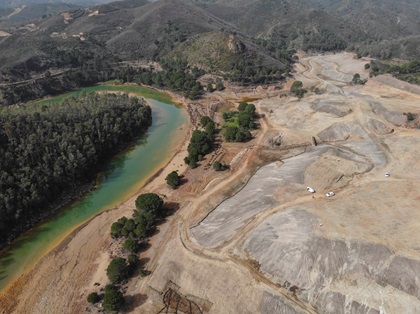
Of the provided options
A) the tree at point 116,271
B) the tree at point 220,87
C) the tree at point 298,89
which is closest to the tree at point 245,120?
the tree at point 298,89

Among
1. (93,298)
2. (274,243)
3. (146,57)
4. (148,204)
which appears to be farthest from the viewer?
(146,57)

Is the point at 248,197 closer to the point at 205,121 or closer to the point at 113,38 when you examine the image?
the point at 205,121

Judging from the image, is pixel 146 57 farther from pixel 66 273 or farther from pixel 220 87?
pixel 66 273

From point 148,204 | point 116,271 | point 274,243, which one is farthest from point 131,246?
point 274,243

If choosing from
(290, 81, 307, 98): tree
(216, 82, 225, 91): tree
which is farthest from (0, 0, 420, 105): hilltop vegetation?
(290, 81, 307, 98): tree

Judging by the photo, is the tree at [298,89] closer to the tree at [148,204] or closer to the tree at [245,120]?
the tree at [245,120]

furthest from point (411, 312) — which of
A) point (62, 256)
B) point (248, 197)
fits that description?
point (62, 256)
